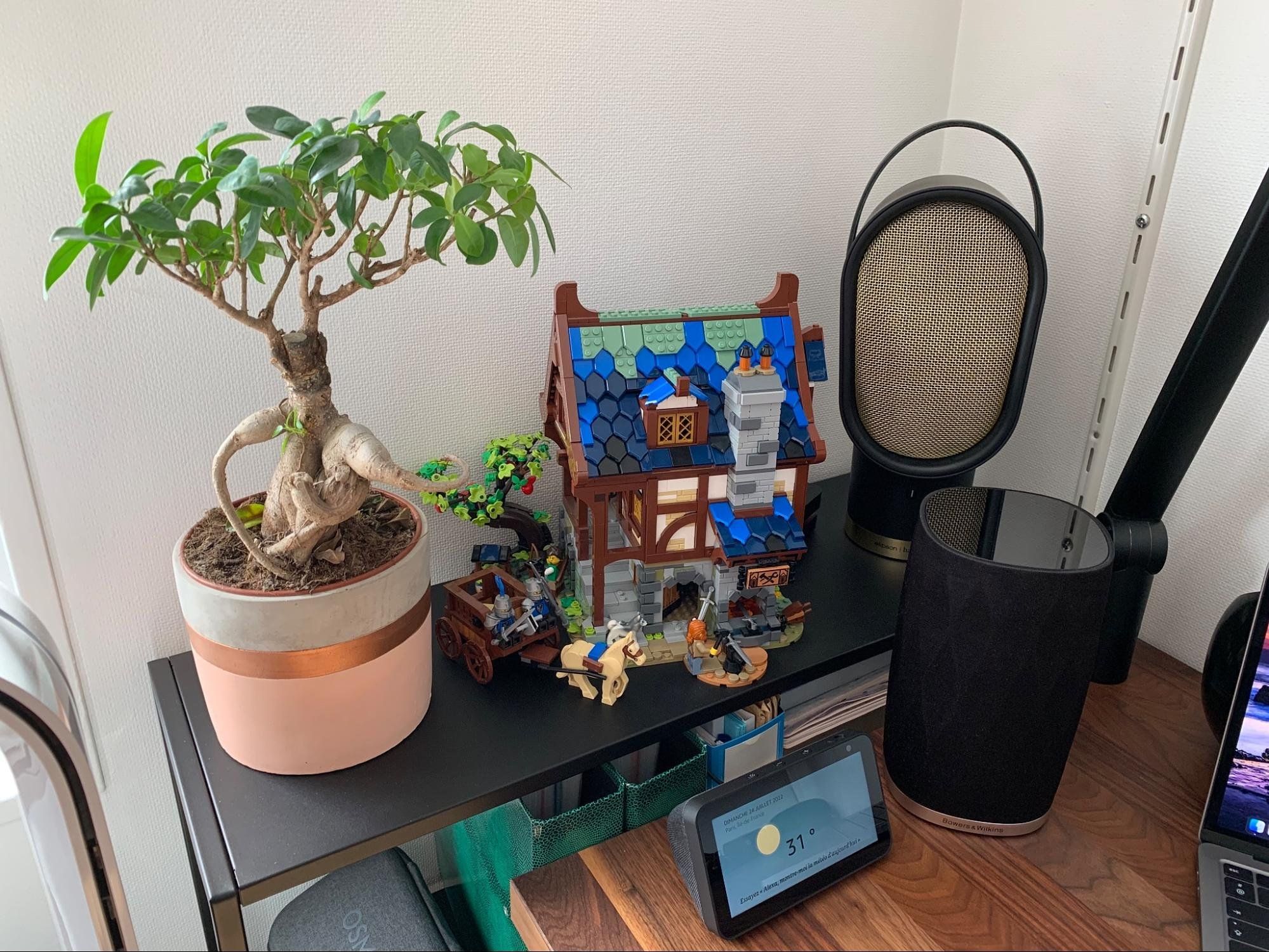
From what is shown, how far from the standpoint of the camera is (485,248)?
1.95 feet

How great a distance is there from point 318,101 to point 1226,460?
3.11 feet

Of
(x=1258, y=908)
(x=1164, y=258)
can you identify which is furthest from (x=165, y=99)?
(x=1258, y=908)

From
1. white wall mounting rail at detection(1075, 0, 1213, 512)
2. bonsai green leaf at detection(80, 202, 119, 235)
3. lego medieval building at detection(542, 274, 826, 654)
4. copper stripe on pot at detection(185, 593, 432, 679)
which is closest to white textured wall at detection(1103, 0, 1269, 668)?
white wall mounting rail at detection(1075, 0, 1213, 512)

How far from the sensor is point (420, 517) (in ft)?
2.54

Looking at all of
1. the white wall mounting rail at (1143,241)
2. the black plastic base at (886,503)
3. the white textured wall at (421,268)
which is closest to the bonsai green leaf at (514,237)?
the white textured wall at (421,268)

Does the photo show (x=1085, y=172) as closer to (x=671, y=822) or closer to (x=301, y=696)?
(x=671, y=822)

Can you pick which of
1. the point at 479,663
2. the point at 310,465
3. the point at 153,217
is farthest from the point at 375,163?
the point at 479,663

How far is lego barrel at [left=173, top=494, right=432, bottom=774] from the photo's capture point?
666mm

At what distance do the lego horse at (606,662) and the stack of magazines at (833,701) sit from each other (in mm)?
186

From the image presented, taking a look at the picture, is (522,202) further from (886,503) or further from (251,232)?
(886,503)

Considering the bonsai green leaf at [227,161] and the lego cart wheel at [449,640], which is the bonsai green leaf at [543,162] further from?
the lego cart wheel at [449,640]

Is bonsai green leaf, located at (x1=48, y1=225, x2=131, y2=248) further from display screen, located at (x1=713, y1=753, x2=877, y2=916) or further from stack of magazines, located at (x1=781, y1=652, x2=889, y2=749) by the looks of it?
stack of magazines, located at (x1=781, y1=652, x2=889, y2=749)

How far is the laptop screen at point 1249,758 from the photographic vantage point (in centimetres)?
69

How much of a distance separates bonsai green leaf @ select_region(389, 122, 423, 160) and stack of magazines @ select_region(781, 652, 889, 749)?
63 cm
